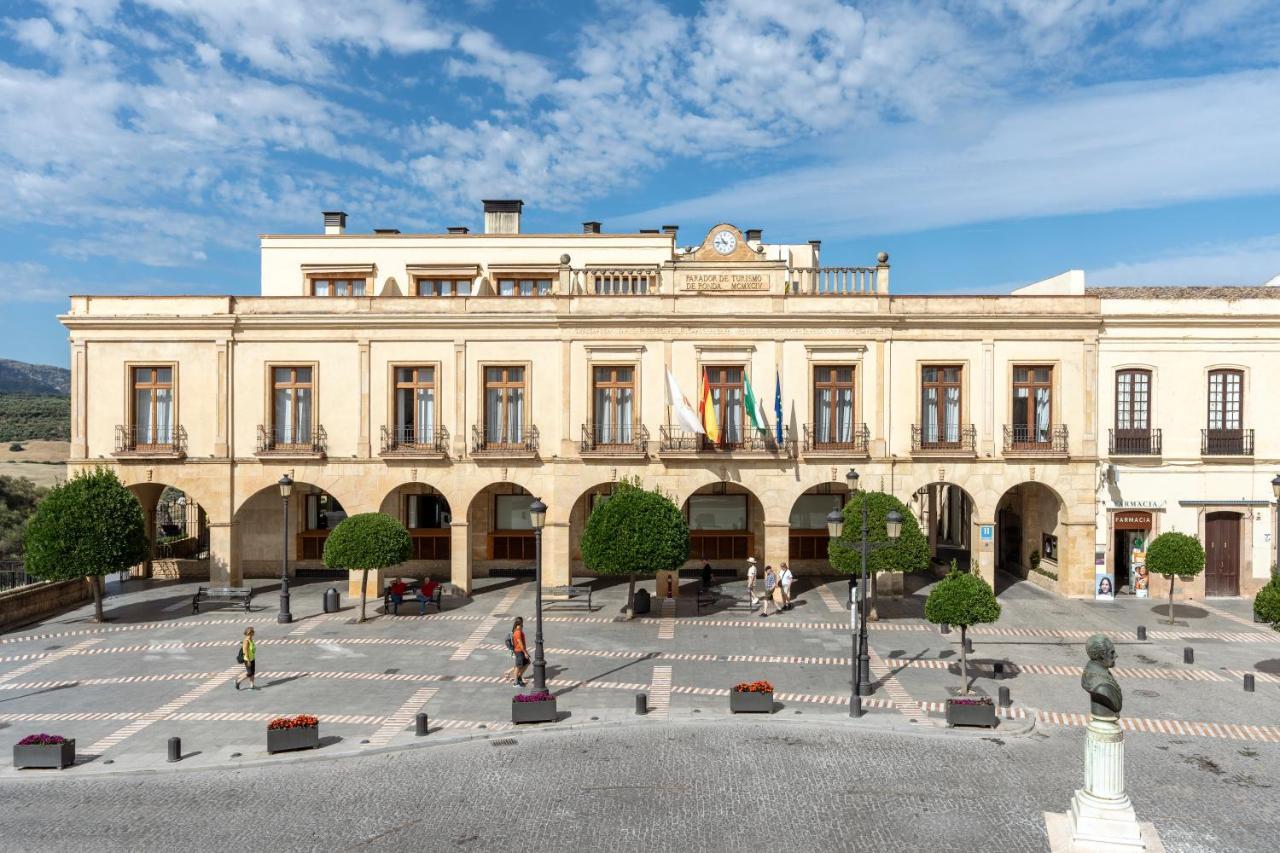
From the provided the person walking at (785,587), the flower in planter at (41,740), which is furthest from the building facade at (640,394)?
the flower in planter at (41,740)

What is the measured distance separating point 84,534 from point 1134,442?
34169mm

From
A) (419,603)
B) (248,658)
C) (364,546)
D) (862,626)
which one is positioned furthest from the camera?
(419,603)

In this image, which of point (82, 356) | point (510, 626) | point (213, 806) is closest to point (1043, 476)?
point (510, 626)

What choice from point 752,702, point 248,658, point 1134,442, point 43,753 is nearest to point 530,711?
point 752,702

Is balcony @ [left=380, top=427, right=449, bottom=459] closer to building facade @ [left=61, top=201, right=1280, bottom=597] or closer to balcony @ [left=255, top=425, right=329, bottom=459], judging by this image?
building facade @ [left=61, top=201, right=1280, bottom=597]

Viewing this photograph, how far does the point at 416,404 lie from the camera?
3094 cm

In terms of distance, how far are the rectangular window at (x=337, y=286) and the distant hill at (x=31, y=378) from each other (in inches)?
5604

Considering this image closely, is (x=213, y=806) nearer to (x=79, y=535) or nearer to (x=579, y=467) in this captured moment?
(x=79, y=535)

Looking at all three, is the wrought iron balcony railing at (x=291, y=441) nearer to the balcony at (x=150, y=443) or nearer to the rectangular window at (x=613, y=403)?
the balcony at (x=150, y=443)

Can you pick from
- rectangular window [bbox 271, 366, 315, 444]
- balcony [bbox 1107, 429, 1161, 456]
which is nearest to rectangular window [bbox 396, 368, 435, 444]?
rectangular window [bbox 271, 366, 315, 444]

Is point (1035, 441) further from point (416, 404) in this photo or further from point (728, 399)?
point (416, 404)

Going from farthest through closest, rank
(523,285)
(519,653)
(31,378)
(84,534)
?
(31,378) → (523,285) → (84,534) → (519,653)

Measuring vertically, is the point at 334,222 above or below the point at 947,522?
above

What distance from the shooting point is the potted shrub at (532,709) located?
17.5 m
